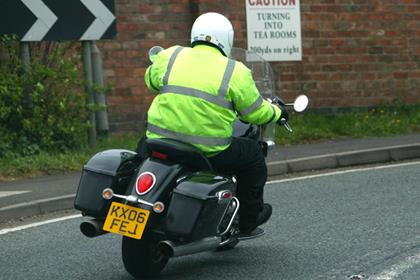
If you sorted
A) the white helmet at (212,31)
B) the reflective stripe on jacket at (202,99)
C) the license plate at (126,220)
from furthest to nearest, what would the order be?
the white helmet at (212,31), the reflective stripe on jacket at (202,99), the license plate at (126,220)

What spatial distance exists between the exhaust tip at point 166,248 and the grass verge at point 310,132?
593cm

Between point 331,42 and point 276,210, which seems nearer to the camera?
point 276,210

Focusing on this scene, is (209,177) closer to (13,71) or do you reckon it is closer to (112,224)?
(112,224)

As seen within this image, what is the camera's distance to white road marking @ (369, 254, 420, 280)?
6641mm

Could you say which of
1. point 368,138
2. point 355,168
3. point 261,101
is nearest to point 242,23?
point 368,138

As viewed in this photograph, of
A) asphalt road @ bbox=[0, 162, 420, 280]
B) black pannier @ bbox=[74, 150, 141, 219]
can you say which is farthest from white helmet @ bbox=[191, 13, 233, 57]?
asphalt road @ bbox=[0, 162, 420, 280]

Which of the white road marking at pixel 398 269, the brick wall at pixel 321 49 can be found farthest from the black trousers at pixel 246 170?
the brick wall at pixel 321 49

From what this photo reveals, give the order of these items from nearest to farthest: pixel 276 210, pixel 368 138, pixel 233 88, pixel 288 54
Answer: pixel 233 88
pixel 276 210
pixel 368 138
pixel 288 54

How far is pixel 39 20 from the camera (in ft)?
41.7

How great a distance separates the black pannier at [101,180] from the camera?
6.41 m

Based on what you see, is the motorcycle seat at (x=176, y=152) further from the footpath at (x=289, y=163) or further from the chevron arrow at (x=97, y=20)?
the chevron arrow at (x=97, y=20)

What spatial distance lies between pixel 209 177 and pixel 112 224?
0.66 m

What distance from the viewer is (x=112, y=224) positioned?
625 cm

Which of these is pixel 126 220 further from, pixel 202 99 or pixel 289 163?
pixel 289 163
